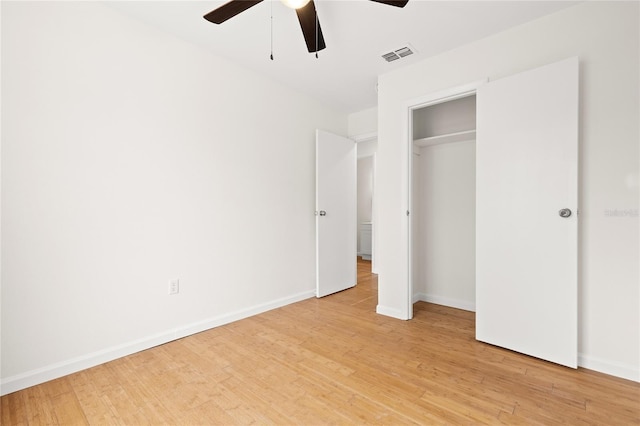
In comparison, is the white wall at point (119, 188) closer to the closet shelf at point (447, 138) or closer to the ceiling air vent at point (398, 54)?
the ceiling air vent at point (398, 54)

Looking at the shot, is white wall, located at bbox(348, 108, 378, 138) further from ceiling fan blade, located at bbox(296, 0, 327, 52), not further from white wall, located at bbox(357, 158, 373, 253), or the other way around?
white wall, located at bbox(357, 158, 373, 253)

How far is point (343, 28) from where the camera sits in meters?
2.37

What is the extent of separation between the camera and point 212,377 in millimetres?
1894

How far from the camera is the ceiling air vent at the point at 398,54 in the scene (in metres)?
2.66

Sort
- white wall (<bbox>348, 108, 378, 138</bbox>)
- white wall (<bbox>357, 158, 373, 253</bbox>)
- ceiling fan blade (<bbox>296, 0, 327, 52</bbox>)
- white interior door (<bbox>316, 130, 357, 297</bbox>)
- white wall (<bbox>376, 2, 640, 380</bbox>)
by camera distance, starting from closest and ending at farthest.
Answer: ceiling fan blade (<bbox>296, 0, 327, 52</bbox>) < white wall (<bbox>376, 2, 640, 380</bbox>) < white interior door (<bbox>316, 130, 357, 297</bbox>) < white wall (<bbox>348, 108, 378, 138</bbox>) < white wall (<bbox>357, 158, 373, 253</bbox>)

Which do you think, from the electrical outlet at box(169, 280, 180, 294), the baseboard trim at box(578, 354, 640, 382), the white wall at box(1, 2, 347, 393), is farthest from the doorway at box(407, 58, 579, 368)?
the electrical outlet at box(169, 280, 180, 294)

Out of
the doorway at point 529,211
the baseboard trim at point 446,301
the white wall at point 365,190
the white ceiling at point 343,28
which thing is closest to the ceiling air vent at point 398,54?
the white ceiling at point 343,28

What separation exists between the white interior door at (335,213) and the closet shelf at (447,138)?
41.6 inches

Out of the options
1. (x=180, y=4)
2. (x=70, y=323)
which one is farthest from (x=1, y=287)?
(x=180, y=4)

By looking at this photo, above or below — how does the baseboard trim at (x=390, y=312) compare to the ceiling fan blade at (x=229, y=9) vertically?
below

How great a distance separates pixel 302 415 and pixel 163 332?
150cm

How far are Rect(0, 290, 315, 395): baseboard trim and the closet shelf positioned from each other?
104 inches

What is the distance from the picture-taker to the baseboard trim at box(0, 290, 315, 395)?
1766mm

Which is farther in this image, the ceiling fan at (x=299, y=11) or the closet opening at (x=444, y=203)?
the closet opening at (x=444, y=203)
